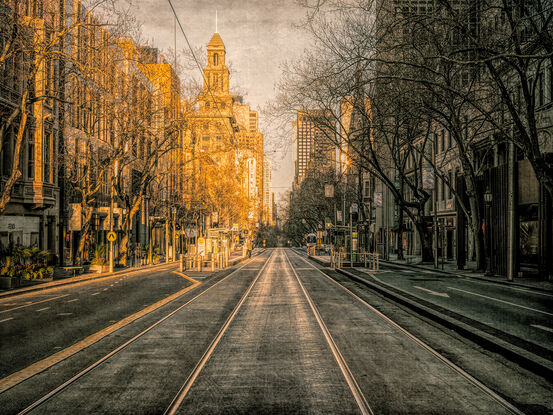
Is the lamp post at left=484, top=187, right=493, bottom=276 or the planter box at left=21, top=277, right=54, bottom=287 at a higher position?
the lamp post at left=484, top=187, right=493, bottom=276

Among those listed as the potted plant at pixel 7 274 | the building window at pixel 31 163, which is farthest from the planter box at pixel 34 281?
the building window at pixel 31 163

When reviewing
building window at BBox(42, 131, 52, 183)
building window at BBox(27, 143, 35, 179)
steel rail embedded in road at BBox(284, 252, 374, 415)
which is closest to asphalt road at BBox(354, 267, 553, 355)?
Answer: steel rail embedded in road at BBox(284, 252, 374, 415)

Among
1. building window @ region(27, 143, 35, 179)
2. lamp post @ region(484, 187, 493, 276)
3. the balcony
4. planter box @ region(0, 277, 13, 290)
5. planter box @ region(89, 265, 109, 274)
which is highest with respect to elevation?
building window @ region(27, 143, 35, 179)

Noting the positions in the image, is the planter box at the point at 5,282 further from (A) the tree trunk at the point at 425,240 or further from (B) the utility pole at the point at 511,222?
(A) the tree trunk at the point at 425,240

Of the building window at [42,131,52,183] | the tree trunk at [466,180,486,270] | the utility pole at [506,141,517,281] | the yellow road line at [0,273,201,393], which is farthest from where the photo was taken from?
the building window at [42,131,52,183]

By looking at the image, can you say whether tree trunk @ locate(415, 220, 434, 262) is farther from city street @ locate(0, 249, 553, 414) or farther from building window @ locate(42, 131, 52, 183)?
building window @ locate(42, 131, 52, 183)

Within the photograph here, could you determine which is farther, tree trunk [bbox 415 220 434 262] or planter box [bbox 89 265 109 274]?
tree trunk [bbox 415 220 434 262]

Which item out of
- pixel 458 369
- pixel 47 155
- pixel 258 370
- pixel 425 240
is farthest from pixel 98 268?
pixel 458 369

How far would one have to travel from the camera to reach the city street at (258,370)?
225 inches

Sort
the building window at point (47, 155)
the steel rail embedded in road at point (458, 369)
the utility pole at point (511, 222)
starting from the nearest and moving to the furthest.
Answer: the steel rail embedded in road at point (458, 369) < the utility pole at point (511, 222) < the building window at point (47, 155)

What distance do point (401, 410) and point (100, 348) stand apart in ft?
19.0

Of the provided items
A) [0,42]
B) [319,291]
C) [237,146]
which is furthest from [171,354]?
[237,146]

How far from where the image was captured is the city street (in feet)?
18.8

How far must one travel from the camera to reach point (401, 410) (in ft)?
18.1
